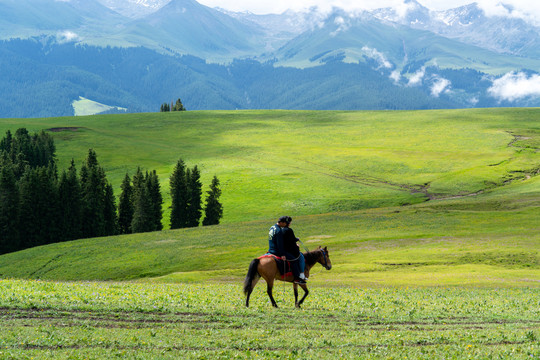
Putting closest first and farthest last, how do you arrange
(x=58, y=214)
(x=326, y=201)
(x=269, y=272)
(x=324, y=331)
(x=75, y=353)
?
(x=75, y=353), (x=324, y=331), (x=269, y=272), (x=58, y=214), (x=326, y=201)

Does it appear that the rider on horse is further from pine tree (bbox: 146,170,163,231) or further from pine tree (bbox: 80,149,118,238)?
pine tree (bbox: 80,149,118,238)

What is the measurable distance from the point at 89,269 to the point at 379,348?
5907 cm

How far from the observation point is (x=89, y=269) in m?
69.5

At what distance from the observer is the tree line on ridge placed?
9900 centimetres

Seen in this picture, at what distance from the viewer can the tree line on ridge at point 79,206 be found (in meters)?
99.0

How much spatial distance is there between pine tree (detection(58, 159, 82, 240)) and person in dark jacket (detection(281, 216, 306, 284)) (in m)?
87.7

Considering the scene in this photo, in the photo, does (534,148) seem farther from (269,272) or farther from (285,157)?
(269,272)

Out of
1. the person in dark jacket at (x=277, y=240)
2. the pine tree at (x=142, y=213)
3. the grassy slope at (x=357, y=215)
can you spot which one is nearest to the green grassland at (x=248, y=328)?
the person in dark jacket at (x=277, y=240)

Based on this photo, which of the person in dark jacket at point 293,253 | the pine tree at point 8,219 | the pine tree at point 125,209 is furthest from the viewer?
the pine tree at point 125,209

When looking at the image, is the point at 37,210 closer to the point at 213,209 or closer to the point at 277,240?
the point at 213,209

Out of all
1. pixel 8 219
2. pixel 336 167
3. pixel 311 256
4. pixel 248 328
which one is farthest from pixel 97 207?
pixel 248 328

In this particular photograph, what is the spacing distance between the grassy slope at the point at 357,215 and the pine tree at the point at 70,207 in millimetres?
16119

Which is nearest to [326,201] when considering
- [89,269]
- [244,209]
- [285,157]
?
[244,209]

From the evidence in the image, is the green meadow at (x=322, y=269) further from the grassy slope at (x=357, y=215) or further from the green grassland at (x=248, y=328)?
the grassy slope at (x=357, y=215)
